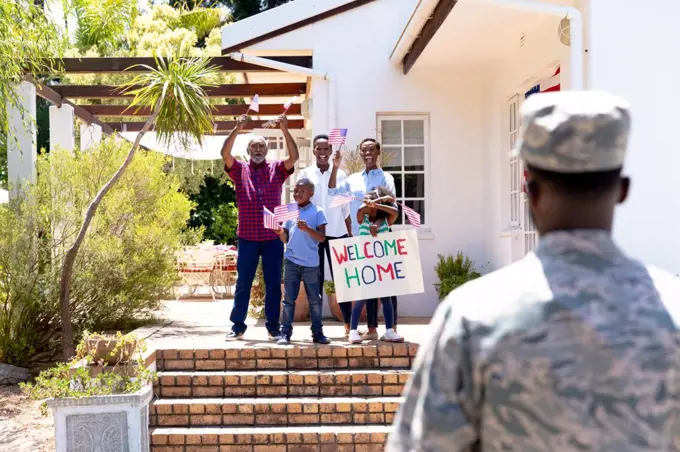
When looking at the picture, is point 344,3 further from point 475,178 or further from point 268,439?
point 268,439

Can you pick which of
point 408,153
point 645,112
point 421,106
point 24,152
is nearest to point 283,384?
point 645,112

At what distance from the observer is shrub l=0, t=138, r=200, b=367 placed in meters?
9.43

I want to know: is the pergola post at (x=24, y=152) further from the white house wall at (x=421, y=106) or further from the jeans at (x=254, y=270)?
the jeans at (x=254, y=270)

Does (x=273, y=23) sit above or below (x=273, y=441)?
above

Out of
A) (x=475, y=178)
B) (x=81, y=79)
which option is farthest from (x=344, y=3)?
(x=81, y=79)

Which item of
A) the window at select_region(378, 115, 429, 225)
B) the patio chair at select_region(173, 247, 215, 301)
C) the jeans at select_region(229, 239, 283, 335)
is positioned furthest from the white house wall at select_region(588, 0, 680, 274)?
the patio chair at select_region(173, 247, 215, 301)

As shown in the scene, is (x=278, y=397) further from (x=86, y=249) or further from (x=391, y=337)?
(x=86, y=249)

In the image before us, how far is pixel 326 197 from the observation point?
27.8ft

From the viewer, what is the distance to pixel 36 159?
10.8 metres

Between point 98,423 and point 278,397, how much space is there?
1462 millimetres

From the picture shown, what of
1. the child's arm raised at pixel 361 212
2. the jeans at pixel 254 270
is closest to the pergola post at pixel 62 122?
the jeans at pixel 254 270

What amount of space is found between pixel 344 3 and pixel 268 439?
576 cm

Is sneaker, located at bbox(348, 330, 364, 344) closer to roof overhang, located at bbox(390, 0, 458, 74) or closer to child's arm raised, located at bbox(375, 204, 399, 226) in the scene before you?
child's arm raised, located at bbox(375, 204, 399, 226)

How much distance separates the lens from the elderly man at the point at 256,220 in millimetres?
7480
